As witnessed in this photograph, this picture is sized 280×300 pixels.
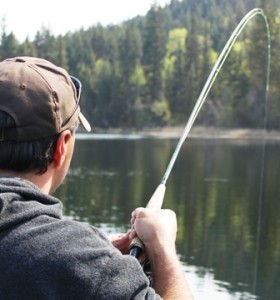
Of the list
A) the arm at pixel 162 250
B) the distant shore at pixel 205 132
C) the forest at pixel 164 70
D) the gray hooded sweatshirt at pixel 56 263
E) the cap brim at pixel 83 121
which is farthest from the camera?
the forest at pixel 164 70

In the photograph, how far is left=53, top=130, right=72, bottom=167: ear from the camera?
1820 mm

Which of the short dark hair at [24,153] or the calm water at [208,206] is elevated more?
the short dark hair at [24,153]

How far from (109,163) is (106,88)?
55.1 meters

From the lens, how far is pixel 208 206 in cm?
2659

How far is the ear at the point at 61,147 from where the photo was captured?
5.97ft

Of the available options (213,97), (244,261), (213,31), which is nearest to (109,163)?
(244,261)

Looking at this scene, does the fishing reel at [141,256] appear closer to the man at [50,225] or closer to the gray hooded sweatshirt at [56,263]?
the man at [50,225]

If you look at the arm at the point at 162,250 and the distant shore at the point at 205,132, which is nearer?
the arm at the point at 162,250

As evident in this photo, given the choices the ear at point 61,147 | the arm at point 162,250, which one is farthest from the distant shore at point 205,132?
the ear at point 61,147

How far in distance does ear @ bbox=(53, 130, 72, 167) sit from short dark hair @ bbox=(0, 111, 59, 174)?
0.01 m

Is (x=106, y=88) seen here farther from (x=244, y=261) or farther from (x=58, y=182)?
(x=58, y=182)

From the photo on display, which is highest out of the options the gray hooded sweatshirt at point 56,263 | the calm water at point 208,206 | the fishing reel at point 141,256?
the gray hooded sweatshirt at point 56,263

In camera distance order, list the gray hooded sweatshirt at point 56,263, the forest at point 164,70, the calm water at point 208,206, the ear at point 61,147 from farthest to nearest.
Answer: the forest at point 164,70, the calm water at point 208,206, the ear at point 61,147, the gray hooded sweatshirt at point 56,263

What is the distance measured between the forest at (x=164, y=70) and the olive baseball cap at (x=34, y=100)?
6754 centimetres
